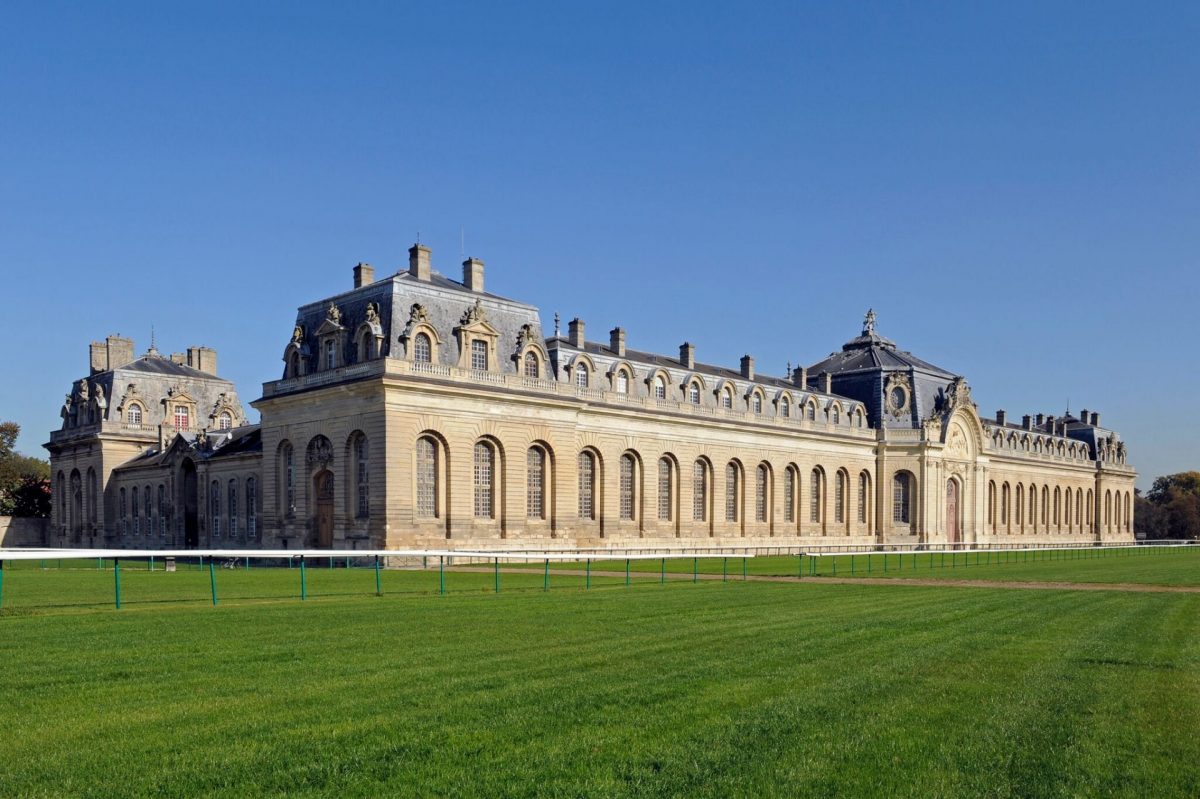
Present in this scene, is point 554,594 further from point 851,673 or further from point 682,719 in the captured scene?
point 682,719

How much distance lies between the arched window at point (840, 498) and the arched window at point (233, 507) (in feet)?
143

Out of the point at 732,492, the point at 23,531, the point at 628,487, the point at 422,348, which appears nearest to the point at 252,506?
the point at 422,348

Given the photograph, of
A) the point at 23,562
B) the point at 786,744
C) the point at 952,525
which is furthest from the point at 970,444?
the point at 786,744

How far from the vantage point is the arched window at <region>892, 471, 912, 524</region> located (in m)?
89.4

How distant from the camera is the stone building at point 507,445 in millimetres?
54562

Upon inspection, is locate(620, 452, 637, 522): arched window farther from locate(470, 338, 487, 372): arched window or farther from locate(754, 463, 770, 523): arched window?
locate(470, 338, 487, 372): arched window

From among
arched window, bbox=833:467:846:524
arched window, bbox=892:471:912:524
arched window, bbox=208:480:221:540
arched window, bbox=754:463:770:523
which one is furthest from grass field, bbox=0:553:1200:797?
arched window, bbox=892:471:912:524

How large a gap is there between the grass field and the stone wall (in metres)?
74.8

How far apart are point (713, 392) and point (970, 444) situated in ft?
99.2

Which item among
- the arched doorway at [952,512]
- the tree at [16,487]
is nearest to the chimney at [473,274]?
the arched doorway at [952,512]

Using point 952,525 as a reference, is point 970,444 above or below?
above

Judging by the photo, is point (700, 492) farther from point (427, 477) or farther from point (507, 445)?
point (427, 477)

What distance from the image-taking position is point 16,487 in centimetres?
9812

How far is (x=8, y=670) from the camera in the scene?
14.5 meters
